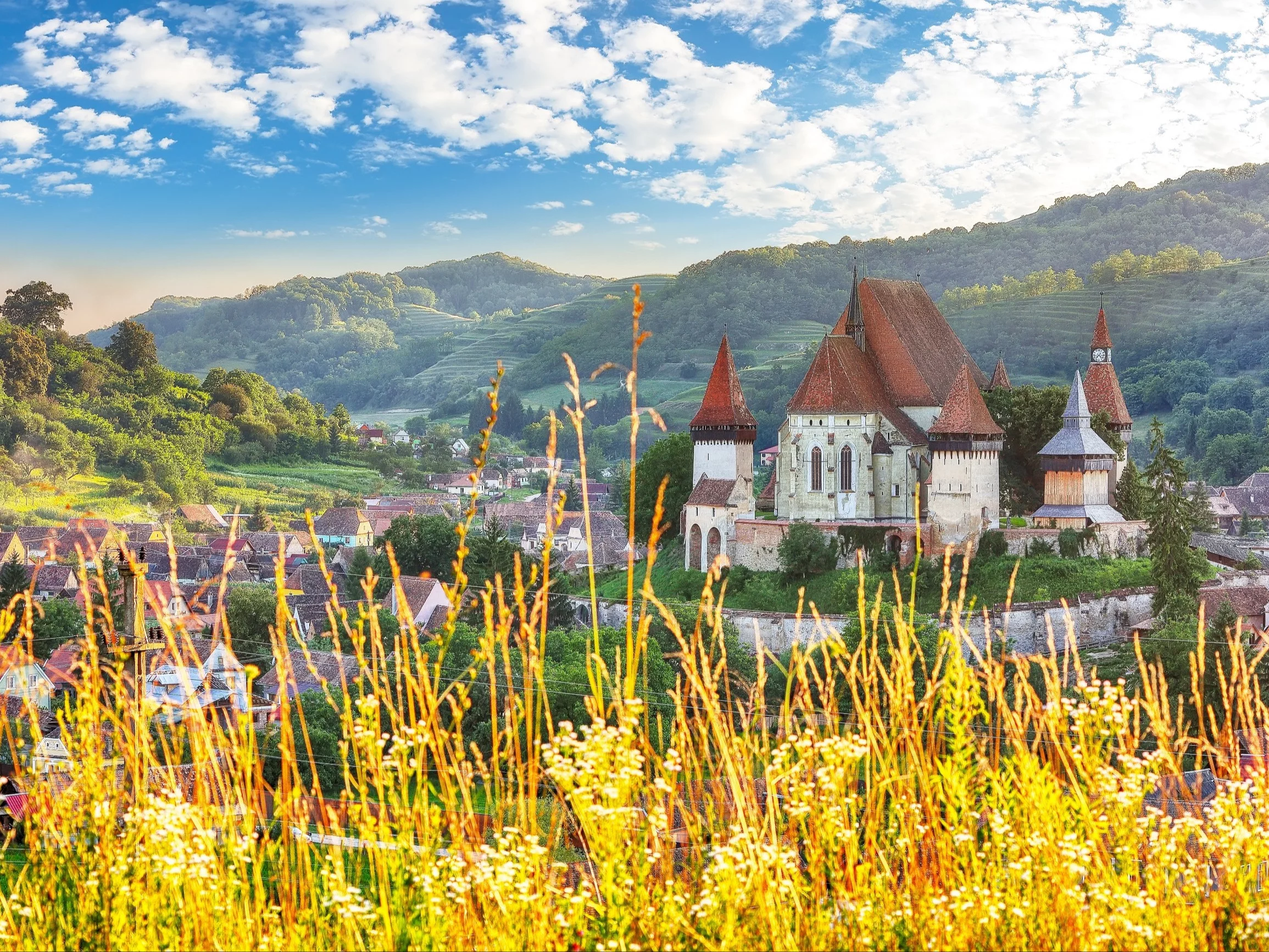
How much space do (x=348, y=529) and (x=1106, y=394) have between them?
2873cm

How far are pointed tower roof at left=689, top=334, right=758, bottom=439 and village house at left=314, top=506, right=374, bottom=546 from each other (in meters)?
18.5

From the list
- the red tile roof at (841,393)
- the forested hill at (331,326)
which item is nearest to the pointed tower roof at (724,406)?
the red tile roof at (841,393)

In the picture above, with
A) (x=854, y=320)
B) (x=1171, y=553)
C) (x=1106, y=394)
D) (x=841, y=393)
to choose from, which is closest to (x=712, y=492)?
(x=841, y=393)

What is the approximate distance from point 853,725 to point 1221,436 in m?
74.4

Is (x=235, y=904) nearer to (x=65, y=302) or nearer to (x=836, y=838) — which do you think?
(x=836, y=838)

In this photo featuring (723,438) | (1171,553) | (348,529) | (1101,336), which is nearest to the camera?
(1171,553)

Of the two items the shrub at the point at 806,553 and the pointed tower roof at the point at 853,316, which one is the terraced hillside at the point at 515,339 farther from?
the shrub at the point at 806,553

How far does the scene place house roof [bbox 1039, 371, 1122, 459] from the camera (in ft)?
103

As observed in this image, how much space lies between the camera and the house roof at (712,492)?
3409 cm

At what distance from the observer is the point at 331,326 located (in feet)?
543

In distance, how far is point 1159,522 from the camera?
2816 cm

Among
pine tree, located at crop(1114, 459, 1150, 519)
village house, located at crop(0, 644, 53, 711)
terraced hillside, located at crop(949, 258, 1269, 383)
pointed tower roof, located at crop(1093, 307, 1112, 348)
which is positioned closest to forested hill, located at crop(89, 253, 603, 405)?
terraced hillside, located at crop(949, 258, 1269, 383)

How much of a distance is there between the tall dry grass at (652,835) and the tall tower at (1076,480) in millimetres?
28098

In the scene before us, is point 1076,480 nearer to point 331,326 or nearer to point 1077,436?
point 1077,436
